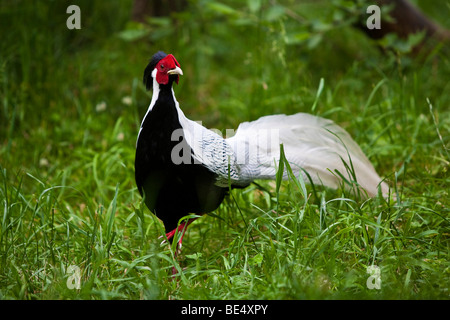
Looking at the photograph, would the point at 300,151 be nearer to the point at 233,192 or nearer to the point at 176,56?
the point at 233,192

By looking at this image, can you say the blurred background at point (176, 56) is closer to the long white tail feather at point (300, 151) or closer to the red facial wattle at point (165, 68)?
the long white tail feather at point (300, 151)

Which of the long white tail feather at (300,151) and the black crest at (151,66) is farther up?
the black crest at (151,66)

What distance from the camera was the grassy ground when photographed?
225 cm

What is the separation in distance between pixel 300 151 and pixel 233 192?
611 mm

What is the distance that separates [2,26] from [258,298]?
370 centimetres

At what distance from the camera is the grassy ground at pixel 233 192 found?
225 centimetres

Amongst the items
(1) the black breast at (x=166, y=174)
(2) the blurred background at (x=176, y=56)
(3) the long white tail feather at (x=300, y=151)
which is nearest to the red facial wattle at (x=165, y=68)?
(1) the black breast at (x=166, y=174)

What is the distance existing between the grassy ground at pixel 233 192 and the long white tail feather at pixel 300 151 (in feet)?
0.45

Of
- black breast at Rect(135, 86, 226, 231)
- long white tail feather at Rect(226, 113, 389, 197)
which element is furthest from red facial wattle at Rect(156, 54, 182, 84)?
long white tail feather at Rect(226, 113, 389, 197)

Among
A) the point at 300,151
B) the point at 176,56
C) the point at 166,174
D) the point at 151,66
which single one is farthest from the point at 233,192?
the point at 176,56

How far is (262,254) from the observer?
94.6 inches

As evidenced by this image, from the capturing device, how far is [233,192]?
3.19m
